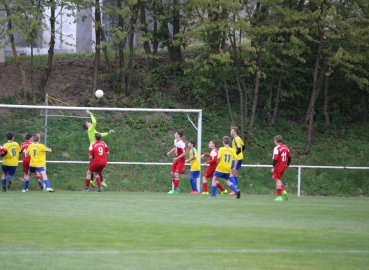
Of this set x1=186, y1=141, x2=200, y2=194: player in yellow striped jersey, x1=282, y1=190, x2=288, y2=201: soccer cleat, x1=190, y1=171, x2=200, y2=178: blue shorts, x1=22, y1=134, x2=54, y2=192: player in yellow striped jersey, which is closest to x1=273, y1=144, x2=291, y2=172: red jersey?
x1=282, y1=190, x2=288, y2=201: soccer cleat

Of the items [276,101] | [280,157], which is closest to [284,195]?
[280,157]

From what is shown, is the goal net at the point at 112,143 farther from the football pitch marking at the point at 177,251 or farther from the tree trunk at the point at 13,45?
the football pitch marking at the point at 177,251

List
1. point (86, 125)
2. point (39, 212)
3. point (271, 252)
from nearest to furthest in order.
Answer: point (271, 252) → point (39, 212) → point (86, 125)

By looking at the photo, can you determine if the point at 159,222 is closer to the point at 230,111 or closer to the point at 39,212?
the point at 39,212

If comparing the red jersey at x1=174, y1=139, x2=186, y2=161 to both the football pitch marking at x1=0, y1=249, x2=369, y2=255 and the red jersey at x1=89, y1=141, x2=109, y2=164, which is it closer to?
the red jersey at x1=89, y1=141, x2=109, y2=164

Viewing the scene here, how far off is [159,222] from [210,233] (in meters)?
1.61

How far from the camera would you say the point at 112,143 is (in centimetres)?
2556

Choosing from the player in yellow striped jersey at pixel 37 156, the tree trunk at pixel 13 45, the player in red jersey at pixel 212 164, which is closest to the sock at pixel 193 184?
the player in red jersey at pixel 212 164

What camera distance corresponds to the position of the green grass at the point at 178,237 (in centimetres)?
765

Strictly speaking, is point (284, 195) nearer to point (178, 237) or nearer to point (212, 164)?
point (212, 164)

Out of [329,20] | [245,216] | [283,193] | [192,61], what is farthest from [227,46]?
[245,216]

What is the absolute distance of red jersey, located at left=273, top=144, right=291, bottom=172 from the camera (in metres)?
18.3

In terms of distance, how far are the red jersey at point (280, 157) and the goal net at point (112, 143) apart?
5.35m

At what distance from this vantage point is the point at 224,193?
22.5 m
